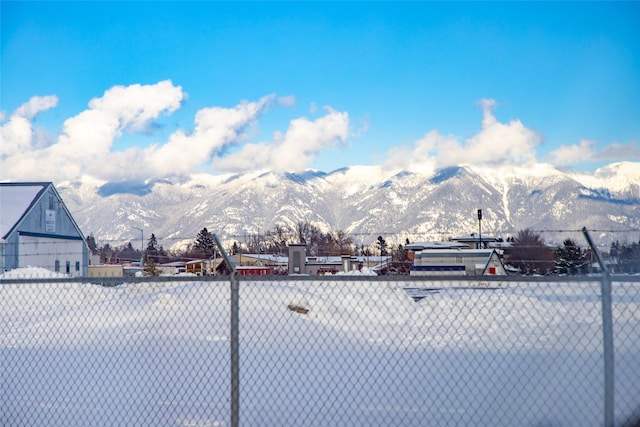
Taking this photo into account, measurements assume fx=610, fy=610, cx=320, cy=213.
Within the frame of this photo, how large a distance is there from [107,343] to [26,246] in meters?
25.4

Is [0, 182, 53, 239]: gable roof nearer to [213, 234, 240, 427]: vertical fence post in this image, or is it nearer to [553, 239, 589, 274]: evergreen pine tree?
[553, 239, 589, 274]: evergreen pine tree

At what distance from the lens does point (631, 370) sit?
7047 mm

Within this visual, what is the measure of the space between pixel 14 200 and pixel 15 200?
0.06 metres

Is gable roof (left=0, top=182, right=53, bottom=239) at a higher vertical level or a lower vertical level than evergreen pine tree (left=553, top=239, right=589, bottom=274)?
higher

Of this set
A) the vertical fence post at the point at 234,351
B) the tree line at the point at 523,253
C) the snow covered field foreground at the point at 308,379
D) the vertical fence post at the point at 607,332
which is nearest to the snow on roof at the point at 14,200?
the tree line at the point at 523,253

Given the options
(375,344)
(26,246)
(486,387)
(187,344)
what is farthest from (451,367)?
(26,246)

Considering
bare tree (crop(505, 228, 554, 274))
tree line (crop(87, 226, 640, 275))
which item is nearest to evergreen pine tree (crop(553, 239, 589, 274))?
tree line (crop(87, 226, 640, 275))

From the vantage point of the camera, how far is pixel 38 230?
34812 mm

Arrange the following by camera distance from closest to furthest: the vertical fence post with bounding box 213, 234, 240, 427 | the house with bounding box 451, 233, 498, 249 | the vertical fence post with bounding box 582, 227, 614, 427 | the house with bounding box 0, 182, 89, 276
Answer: the vertical fence post with bounding box 582, 227, 614, 427 < the vertical fence post with bounding box 213, 234, 240, 427 < the house with bounding box 0, 182, 89, 276 < the house with bounding box 451, 233, 498, 249

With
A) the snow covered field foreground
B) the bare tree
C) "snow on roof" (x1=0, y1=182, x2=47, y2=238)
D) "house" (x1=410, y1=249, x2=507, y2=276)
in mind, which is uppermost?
"snow on roof" (x1=0, y1=182, x2=47, y2=238)

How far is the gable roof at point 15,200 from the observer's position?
104 feet

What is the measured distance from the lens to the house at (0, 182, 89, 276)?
102ft

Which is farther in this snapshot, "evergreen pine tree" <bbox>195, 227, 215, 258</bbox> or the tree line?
the tree line

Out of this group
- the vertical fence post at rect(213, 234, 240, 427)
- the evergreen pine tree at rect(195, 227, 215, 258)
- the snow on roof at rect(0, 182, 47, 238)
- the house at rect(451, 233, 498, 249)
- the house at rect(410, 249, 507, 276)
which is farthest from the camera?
the house at rect(451, 233, 498, 249)
